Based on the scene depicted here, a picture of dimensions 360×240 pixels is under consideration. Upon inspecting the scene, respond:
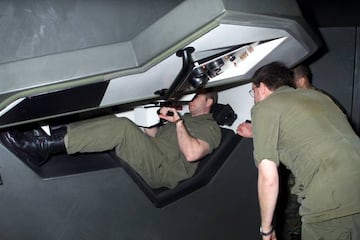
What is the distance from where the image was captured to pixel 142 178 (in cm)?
221

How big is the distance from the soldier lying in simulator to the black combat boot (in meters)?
0.03

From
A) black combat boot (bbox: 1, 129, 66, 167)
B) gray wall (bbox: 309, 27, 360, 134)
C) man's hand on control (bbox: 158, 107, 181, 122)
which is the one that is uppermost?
black combat boot (bbox: 1, 129, 66, 167)

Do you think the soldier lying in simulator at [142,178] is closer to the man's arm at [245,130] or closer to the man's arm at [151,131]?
the man's arm at [245,130]

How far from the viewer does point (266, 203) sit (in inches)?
70.0

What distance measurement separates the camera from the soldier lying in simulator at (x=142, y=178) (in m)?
2.06

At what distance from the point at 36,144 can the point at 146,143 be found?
23.8 inches

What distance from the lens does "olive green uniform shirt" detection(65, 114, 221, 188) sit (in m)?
2.06

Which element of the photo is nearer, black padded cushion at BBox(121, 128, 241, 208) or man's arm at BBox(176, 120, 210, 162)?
black padded cushion at BBox(121, 128, 241, 208)

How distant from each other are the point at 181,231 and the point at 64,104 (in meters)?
1.23

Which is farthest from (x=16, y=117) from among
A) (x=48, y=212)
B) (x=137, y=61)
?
(x=48, y=212)

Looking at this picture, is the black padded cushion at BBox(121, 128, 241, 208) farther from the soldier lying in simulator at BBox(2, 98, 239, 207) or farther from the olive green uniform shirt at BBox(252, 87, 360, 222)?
the olive green uniform shirt at BBox(252, 87, 360, 222)

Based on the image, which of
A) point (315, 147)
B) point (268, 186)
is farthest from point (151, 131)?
point (315, 147)

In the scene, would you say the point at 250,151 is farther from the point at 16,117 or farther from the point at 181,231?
the point at 16,117

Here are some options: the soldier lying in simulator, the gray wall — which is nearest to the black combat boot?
the soldier lying in simulator
